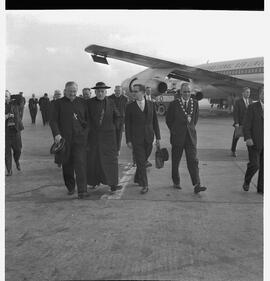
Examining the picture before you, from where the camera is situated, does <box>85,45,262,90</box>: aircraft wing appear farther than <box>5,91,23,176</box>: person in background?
Yes

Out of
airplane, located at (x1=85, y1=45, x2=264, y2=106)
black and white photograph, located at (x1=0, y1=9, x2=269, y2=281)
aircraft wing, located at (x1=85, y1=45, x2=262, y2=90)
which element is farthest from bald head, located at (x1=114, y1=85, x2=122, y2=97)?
aircraft wing, located at (x1=85, y1=45, x2=262, y2=90)

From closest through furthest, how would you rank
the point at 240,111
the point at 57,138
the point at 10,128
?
the point at 57,138 < the point at 10,128 < the point at 240,111

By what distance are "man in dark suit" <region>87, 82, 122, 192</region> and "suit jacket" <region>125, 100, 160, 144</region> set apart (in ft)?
0.84

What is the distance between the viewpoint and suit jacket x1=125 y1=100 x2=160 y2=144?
5.41m

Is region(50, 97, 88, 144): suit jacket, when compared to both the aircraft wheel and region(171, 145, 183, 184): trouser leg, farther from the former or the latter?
the aircraft wheel

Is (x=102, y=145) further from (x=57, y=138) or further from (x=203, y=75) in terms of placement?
(x=203, y=75)

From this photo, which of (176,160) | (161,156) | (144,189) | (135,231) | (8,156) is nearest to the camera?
(135,231)

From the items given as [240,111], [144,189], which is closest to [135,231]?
[144,189]

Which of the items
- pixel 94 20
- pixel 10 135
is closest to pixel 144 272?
pixel 94 20

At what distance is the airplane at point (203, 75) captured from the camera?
14.1m

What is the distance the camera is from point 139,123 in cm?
542

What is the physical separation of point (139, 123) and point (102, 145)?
2.23 feet

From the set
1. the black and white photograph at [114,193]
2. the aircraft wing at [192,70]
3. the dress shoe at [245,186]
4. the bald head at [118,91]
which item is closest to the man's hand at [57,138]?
the black and white photograph at [114,193]
